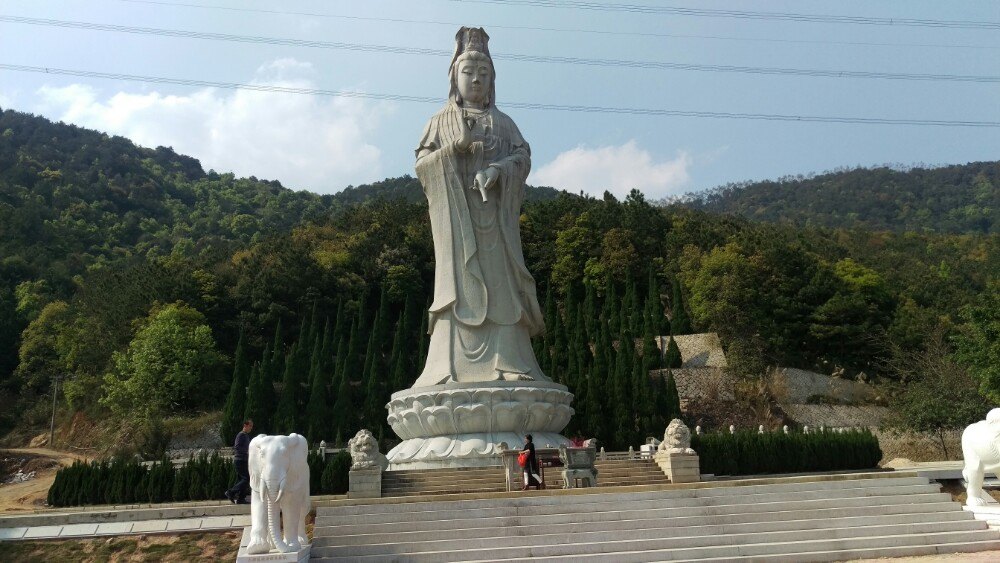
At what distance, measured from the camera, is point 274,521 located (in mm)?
8203

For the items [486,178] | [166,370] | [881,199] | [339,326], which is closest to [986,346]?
[486,178]

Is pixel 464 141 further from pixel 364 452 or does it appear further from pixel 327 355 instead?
pixel 327 355

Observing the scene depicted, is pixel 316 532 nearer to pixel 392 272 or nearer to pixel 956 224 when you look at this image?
pixel 392 272

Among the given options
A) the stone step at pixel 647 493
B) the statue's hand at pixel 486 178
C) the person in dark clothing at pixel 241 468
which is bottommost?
the stone step at pixel 647 493

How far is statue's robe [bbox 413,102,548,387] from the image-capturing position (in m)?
15.5

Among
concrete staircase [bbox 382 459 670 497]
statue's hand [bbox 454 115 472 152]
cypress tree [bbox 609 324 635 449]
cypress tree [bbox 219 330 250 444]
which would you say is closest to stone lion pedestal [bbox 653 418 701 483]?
concrete staircase [bbox 382 459 670 497]

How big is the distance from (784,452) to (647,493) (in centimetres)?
803

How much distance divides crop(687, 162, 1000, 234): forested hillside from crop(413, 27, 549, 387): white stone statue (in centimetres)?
5450

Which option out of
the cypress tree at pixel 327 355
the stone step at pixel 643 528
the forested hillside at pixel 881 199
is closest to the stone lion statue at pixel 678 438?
the stone step at pixel 643 528

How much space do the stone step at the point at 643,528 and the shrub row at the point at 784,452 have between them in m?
6.95

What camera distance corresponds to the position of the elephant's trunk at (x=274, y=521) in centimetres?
815

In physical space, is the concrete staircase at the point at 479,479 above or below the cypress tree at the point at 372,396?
below

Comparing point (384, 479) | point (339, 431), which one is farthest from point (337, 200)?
point (384, 479)

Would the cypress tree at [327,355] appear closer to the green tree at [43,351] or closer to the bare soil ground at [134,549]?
the green tree at [43,351]
